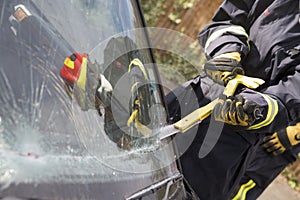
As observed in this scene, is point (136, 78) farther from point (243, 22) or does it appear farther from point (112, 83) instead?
point (243, 22)

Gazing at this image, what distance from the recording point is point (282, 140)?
3.12 m

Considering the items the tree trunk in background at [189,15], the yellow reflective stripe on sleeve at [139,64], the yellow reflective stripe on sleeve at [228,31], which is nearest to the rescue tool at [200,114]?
the yellow reflective stripe on sleeve at [139,64]

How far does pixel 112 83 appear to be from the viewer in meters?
1.86

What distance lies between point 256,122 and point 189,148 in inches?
13.1

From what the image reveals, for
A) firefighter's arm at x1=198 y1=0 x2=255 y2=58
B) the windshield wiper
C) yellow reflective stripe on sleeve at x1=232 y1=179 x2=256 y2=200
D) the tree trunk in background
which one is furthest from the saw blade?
the tree trunk in background

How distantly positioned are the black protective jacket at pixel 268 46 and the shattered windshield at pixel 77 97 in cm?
62

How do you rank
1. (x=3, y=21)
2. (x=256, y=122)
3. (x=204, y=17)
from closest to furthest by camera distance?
(x=3, y=21), (x=256, y=122), (x=204, y=17)

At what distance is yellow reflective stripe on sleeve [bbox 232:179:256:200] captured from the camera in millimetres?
2926

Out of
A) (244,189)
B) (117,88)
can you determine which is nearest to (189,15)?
(244,189)

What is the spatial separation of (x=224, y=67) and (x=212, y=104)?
0.63 feet

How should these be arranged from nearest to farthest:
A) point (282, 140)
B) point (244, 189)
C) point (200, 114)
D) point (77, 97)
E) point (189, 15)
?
point (77, 97), point (200, 114), point (244, 189), point (282, 140), point (189, 15)

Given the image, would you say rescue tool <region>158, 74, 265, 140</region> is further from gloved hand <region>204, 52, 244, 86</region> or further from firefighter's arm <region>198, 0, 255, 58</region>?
firefighter's arm <region>198, 0, 255, 58</region>

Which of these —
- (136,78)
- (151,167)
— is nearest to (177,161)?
(151,167)

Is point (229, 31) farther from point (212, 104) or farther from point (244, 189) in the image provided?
point (244, 189)
